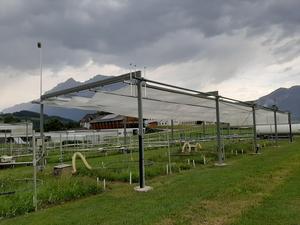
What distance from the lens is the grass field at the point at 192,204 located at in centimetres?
698

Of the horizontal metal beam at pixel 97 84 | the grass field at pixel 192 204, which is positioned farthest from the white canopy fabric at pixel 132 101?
the grass field at pixel 192 204

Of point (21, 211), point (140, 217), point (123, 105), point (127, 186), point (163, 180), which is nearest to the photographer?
point (140, 217)

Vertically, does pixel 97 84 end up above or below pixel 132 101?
above

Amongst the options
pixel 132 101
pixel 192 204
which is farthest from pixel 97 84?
pixel 192 204

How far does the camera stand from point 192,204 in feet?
26.7

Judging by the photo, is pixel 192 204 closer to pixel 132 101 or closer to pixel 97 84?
pixel 97 84

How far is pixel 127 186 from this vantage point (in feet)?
37.6

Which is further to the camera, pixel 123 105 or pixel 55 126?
pixel 55 126

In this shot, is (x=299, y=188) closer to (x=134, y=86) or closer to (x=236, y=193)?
(x=236, y=193)

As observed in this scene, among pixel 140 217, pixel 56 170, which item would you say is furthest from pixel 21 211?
pixel 56 170

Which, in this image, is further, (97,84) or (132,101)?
(132,101)

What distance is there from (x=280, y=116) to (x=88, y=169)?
32.7m

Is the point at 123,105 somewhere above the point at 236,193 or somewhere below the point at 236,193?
above

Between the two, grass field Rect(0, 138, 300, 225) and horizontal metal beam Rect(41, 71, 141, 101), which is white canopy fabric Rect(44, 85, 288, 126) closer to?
horizontal metal beam Rect(41, 71, 141, 101)
